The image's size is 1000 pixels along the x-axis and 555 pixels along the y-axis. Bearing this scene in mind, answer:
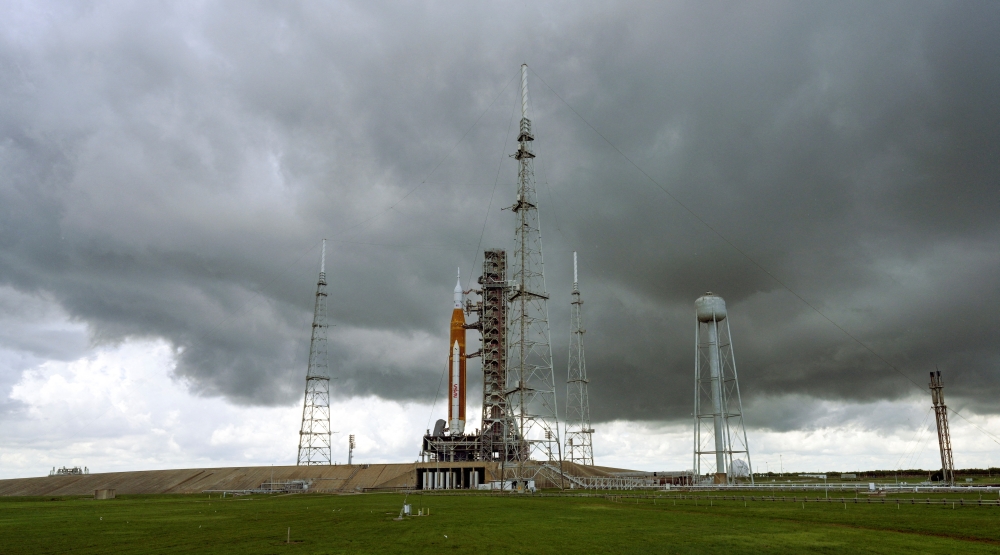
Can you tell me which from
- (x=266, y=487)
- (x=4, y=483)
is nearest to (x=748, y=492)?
(x=266, y=487)

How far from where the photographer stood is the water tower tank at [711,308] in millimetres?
88625

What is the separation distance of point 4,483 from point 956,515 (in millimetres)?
159255

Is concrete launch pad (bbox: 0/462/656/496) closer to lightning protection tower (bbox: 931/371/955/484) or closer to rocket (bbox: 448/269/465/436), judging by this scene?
rocket (bbox: 448/269/465/436)

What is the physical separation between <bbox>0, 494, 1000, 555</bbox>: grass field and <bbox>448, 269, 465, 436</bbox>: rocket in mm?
65500

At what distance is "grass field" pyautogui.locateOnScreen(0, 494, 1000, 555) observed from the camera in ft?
103

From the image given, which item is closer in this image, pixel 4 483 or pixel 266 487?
pixel 266 487

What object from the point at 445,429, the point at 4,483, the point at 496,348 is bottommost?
the point at 4,483

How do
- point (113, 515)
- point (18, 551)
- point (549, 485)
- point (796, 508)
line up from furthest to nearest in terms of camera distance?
point (549, 485)
point (113, 515)
point (796, 508)
point (18, 551)

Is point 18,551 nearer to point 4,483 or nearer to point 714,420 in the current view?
point 714,420

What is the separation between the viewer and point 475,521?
45031mm

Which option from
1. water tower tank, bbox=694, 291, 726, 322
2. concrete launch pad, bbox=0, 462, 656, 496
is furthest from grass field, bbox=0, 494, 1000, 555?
concrete launch pad, bbox=0, 462, 656, 496

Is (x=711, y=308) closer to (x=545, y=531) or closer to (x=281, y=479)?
(x=545, y=531)

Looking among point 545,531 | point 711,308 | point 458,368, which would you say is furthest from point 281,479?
point 545,531

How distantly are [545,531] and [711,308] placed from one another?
5694 cm
